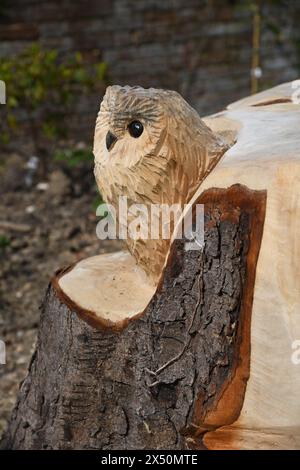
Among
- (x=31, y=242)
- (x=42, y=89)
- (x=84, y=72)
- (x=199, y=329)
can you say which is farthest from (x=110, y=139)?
(x=84, y=72)

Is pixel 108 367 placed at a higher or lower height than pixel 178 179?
lower

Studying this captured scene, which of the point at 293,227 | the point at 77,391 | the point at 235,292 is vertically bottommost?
the point at 77,391

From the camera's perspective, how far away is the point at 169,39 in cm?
539

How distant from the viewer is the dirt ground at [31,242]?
345 centimetres

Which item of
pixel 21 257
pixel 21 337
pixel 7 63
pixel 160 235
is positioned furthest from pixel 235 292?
pixel 7 63

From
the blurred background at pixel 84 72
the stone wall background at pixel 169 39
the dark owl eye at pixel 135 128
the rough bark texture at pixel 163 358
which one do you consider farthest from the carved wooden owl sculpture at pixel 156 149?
the stone wall background at pixel 169 39

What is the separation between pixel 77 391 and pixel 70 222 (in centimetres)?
206

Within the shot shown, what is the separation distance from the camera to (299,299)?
6.63 feet

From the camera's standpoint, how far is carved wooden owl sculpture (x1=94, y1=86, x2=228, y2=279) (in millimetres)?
2217

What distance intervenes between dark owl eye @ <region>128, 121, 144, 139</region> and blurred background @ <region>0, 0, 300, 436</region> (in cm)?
187

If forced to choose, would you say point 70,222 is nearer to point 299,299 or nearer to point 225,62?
point 225,62

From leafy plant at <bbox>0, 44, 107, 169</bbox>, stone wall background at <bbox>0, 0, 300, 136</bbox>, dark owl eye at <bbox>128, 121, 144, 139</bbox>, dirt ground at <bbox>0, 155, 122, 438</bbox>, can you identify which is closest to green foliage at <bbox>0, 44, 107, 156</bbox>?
leafy plant at <bbox>0, 44, 107, 169</bbox>

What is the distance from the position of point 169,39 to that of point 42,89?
1084 mm

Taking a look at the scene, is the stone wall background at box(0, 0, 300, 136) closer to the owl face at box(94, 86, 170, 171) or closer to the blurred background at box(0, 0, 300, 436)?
the blurred background at box(0, 0, 300, 436)
